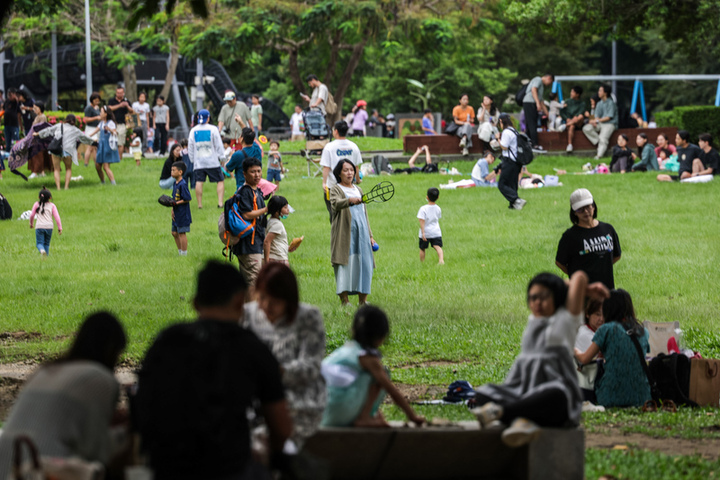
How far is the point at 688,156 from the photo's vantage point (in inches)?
885

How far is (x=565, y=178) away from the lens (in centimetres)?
2370

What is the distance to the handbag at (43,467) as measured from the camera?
13.1 feet

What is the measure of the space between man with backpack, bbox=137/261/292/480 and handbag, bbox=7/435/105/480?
308 millimetres

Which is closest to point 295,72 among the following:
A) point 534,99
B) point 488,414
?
point 534,99

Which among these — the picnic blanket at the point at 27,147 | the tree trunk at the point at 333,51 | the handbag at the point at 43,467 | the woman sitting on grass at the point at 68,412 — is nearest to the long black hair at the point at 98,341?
the woman sitting on grass at the point at 68,412

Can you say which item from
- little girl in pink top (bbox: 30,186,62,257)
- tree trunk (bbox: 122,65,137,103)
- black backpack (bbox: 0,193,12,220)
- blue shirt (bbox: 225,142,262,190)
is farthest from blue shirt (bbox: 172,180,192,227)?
tree trunk (bbox: 122,65,137,103)

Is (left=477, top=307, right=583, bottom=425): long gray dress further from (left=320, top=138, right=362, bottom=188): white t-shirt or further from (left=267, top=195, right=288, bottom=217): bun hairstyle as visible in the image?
(left=320, top=138, right=362, bottom=188): white t-shirt

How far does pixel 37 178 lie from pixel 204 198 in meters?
5.17

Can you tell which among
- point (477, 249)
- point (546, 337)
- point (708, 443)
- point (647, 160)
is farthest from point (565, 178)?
point (546, 337)

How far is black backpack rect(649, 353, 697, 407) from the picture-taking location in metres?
8.57

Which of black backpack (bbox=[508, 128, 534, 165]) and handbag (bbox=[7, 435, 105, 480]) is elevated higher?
black backpack (bbox=[508, 128, 534, 165])

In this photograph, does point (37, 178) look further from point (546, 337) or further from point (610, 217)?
point (546, 337)

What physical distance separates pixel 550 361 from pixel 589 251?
12.9 ft

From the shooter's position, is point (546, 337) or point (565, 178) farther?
point (565, 178)
